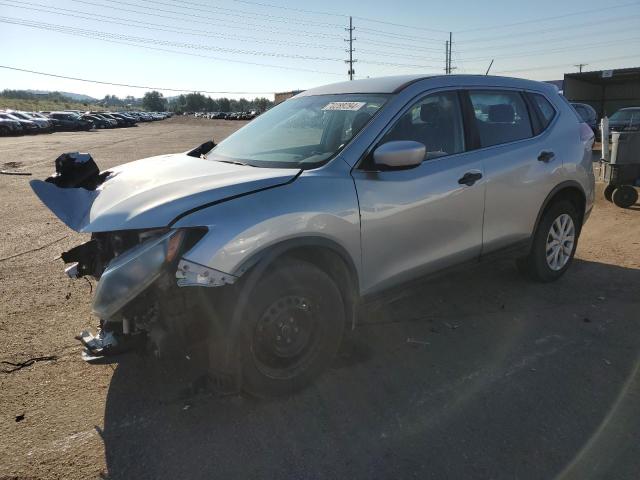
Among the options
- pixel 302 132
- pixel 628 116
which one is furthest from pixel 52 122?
pixel 302 132

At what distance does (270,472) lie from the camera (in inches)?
97.8

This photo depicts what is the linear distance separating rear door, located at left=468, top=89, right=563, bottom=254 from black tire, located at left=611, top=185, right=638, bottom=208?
461 cm

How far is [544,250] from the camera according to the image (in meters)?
4.77

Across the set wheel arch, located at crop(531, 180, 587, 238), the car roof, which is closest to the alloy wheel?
wheel arch, located at crop(531, 180, 587, 238)

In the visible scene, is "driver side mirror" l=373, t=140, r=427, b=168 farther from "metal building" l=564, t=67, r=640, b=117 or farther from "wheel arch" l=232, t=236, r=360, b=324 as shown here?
"metal building" l=564, t=67, r=640, b=117

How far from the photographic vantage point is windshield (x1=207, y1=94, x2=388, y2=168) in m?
3.45

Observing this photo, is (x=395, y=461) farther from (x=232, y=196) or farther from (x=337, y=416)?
(x=232, y=196)

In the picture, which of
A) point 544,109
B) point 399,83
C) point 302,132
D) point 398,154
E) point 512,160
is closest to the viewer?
point 398,154

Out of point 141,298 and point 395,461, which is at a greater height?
point 141,298

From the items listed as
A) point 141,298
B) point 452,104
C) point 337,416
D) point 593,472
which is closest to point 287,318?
point 337,416

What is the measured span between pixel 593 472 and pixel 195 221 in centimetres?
228

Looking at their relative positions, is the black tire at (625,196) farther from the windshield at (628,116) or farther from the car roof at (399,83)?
the windshield at (628,116)

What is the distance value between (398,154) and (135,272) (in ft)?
5.41

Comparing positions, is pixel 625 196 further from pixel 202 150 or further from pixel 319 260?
pixel 319 260
